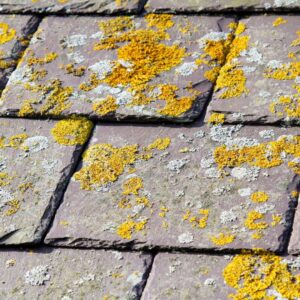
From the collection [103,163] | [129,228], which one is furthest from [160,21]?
[129,228]

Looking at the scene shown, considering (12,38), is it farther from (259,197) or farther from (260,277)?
(260,277)

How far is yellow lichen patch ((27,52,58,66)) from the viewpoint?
268 cm

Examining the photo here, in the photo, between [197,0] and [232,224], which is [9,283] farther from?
[197,0]

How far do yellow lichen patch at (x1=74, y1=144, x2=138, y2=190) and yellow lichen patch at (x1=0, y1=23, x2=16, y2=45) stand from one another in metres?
0.64

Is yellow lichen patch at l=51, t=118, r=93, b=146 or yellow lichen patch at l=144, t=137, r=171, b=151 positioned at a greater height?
yellow lichen patch at l=51, t=118, r=93, b=146

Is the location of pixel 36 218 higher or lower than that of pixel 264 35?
higher

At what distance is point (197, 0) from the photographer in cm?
277

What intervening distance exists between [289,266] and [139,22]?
3.51 feet

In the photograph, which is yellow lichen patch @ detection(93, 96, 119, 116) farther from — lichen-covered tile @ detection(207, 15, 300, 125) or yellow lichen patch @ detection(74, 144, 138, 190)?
lichen-covered tile @ detection(207, 15, 300, 125)

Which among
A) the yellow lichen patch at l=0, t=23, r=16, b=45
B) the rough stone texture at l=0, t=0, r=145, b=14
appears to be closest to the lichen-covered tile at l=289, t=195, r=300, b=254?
the rough stone texture at l=0, t=0, r=145, b=14

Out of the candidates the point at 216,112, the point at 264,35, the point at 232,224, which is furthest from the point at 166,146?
the point at 264,35

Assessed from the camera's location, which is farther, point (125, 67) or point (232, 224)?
point (125, 67)

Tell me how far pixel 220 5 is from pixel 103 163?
0.70m

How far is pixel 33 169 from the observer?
2332mm
